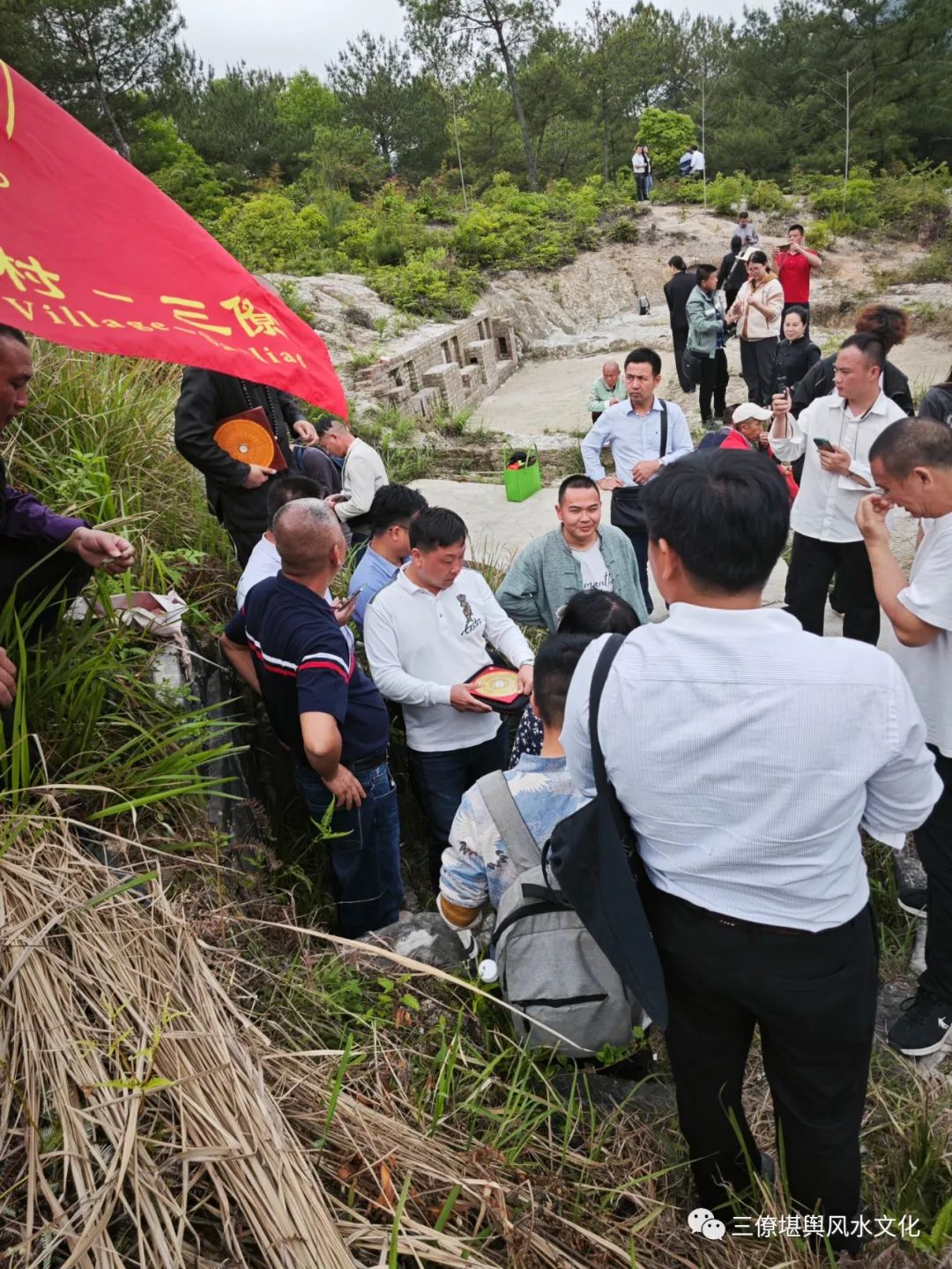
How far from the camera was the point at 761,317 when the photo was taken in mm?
9961

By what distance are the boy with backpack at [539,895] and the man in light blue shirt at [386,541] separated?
1.76 metres

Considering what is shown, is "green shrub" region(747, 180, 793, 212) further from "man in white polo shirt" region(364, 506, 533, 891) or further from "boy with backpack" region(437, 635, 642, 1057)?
"boy with backpack" region(437, 635, 642, 1057)

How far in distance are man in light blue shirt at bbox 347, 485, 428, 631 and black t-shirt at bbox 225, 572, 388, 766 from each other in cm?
83

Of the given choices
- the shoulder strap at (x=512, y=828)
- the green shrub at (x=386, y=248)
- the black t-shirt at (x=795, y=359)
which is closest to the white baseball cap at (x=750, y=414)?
the black t-shirt at (x=795, y=359)

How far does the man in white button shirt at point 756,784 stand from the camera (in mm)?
1502

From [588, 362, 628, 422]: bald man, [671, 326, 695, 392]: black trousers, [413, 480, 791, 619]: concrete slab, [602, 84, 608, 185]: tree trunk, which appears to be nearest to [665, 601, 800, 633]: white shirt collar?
[413, 480, 791, 619]: concrete slab

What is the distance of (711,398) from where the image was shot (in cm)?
1172

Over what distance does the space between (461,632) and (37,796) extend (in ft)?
6.01

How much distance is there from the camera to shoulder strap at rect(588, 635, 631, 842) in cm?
164

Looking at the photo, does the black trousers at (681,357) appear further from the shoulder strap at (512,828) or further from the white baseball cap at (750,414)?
the shoulder strap at (512,828)

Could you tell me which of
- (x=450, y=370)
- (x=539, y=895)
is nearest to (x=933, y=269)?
(x=450, y=370)

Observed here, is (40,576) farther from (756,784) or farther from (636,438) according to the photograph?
(636,438)

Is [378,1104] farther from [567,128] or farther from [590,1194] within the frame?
[567,128]

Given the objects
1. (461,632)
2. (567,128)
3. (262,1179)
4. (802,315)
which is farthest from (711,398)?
(567,128)
